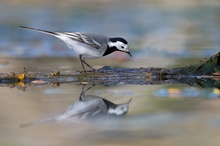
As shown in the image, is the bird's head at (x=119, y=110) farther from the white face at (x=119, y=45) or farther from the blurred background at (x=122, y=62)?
the white face at (x=119, y=45)

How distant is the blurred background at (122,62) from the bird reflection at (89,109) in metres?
0.11

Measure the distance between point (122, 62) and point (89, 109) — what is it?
4.39 m

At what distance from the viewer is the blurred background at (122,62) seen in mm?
7008

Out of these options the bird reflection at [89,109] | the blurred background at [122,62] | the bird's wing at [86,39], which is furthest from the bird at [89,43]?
the bird reflection at [89,109]

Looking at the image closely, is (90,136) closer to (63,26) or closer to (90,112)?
(90,112)

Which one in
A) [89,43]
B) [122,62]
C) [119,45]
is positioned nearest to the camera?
[89,43]

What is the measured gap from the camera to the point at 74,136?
22.6ft

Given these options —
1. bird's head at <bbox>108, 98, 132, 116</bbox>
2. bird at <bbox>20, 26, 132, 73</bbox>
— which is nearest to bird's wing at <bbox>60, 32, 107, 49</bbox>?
bird at <bbox>20, 26, 132, 73</bbox>

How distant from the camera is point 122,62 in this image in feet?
40.9

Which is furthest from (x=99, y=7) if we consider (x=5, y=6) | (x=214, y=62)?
(x=214, y=62)

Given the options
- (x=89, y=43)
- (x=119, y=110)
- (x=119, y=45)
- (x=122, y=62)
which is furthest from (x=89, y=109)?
(x=122, y=62)

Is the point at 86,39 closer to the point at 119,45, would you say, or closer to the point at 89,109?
the point at 119,45

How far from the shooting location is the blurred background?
7.01 m

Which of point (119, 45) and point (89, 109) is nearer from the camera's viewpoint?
point (89, 109)
